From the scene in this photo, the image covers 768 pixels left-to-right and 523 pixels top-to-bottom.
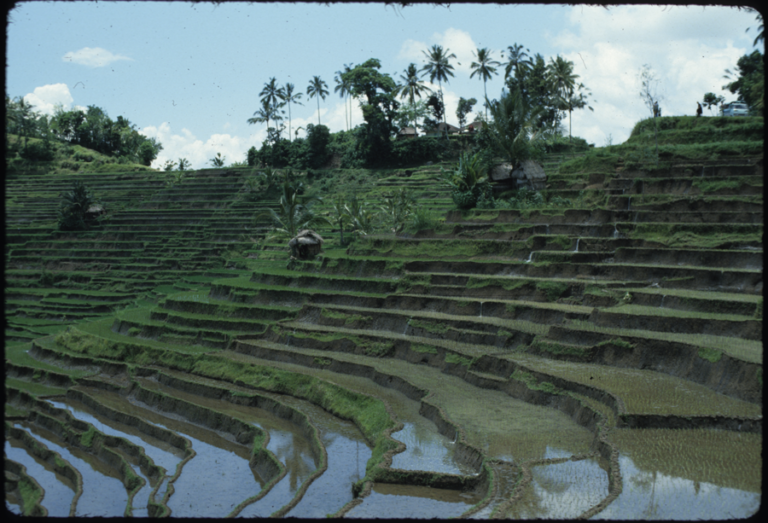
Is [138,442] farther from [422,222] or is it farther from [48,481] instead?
[422,222]

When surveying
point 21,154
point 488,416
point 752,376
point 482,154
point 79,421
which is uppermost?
point 21,154

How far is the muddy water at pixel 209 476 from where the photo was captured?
7.90m

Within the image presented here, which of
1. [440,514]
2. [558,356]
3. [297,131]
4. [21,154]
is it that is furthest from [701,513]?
[21,154]

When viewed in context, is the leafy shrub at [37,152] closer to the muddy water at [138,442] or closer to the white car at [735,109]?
the muddy water at [138,442]

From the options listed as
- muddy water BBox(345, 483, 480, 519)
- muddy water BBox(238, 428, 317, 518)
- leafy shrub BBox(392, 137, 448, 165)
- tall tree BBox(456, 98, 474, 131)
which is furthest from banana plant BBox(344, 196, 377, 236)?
tall tree BBox(456, 98, 474, 131)

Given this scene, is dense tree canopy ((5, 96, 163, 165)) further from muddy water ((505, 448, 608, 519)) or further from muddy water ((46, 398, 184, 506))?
muddy water ((505, 448, 608, 519))

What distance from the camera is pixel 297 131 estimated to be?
46.1 meters

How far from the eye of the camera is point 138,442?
1113 cm

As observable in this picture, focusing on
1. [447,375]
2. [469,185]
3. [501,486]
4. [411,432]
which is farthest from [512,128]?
[501,486]

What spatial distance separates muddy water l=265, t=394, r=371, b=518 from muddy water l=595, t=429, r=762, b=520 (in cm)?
322

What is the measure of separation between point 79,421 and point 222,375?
9.72ft

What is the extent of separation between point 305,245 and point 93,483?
10939mm

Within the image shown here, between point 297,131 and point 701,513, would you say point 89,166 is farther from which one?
point 701,513

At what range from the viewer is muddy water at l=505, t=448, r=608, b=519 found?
17.9ft
